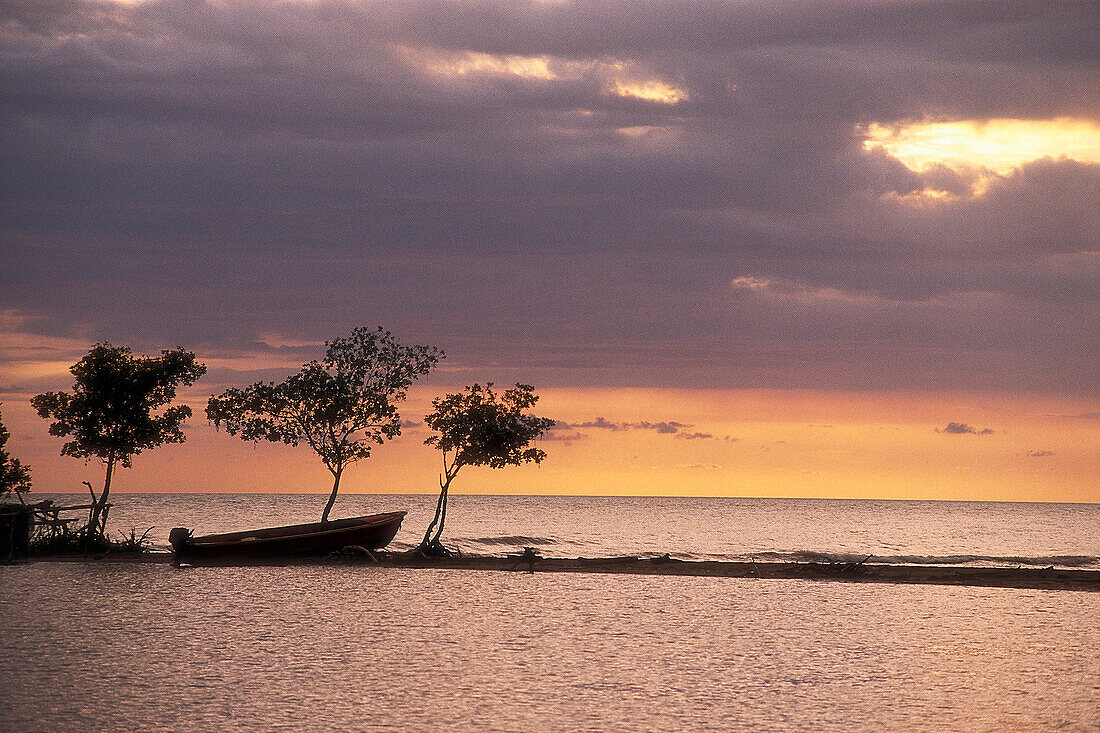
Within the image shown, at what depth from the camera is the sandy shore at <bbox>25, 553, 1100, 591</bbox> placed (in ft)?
128

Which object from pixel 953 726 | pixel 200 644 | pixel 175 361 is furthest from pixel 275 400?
pixel 953 726

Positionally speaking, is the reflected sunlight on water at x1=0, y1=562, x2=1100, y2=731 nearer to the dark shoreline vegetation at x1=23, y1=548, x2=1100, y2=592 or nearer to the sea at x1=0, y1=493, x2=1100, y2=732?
the sea at x1=0, y1=493, x2=1100, y2=732

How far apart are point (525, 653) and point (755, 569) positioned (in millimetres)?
21159

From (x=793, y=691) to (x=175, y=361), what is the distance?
35.0 metres

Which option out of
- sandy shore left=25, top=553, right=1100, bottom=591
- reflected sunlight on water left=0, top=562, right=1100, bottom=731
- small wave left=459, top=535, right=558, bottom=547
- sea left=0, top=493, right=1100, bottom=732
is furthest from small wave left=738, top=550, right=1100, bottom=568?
reflected sunlight on water left=0, top=562, right=1100, bottom=731

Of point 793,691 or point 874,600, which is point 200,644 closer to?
point 793,691

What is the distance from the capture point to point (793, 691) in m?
19.8

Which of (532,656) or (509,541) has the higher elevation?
(509,541)

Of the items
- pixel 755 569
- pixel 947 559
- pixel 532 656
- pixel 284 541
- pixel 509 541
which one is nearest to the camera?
pixel 532 656

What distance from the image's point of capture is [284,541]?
44125mm

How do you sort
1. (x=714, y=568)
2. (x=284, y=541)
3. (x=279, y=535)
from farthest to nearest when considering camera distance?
(x=279, y=535)
(x=284, y=541)
(x=714, y=568)

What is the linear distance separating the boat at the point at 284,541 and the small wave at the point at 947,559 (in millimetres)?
27782

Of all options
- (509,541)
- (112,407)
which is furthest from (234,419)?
(509,541)

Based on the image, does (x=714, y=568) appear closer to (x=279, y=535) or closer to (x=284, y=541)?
(x=284, y=541)
